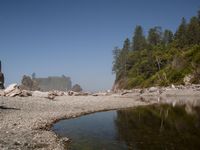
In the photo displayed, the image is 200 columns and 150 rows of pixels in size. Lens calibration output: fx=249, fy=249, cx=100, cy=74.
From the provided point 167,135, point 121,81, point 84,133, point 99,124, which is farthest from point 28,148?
point 121,81

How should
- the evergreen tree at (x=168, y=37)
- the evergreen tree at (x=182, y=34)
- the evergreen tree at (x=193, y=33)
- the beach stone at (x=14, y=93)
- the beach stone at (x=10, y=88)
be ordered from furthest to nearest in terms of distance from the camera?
the evergreen tree at (x=168, y=37) < the evergreen tree at (x=182, y=34) < the evergreen tree at (x=193, y=33) < the beach stone at (x=10, y=88) < the beach stone at (x=14, y=93)

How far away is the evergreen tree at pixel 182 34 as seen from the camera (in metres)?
131

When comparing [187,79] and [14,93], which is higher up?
[187,79]

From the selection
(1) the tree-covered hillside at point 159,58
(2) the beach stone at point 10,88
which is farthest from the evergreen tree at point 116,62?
(2) the beach stone at point 10,88

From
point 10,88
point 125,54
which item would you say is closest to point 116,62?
point 125,54

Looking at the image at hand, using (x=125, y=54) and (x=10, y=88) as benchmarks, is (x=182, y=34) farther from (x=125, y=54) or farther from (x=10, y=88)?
(x=10, y=88)

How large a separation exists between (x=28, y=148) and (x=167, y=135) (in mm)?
12263

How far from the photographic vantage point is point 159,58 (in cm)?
11881

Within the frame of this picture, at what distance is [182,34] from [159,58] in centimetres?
2913

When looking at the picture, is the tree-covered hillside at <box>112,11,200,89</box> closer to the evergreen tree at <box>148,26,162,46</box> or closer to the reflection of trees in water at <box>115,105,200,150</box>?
the evergreen tree at <box>148,26,162,46</box>

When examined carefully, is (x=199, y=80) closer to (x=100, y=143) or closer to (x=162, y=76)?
(x=162, y=76)

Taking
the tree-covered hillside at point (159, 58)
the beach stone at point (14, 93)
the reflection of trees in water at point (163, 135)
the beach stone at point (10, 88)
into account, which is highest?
the tree-covered hillside at point (159, 58)

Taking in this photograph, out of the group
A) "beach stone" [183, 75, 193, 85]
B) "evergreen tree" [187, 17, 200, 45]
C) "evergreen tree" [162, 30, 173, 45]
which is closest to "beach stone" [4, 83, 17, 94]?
"beach stone" [183, 75, 193, 85]

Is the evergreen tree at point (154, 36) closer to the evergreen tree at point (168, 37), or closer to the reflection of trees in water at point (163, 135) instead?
the evergreen tree at point (168, 37)
